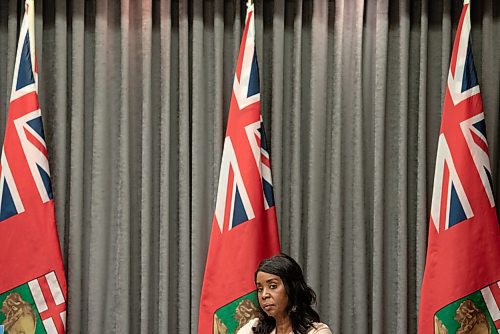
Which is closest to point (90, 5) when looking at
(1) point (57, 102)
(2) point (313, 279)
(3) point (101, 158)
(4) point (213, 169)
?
(1) point (57, 102)

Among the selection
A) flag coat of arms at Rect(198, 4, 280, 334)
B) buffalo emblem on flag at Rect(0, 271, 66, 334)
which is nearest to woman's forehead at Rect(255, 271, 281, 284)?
flag coat of arms at Rect(198, 4, 280, 334)

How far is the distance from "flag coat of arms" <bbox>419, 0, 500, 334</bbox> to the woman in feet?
Answer: 3.66

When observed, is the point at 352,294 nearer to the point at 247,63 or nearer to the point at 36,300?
the point at 247,63

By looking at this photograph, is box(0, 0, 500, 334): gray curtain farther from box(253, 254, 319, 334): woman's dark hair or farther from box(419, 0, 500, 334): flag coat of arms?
box(253, 254, 319, 334): woman's dark hair

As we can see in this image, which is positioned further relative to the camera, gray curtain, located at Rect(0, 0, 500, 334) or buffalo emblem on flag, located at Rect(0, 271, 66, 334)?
gray curtain, located at Rect(0, 0, 500, 334)

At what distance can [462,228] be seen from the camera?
14.7 feet

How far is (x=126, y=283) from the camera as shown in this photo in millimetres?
4953

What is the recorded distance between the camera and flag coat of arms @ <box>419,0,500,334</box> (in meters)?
4.48

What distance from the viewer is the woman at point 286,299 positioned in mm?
3605

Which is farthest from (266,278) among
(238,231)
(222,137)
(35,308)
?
(35,308)

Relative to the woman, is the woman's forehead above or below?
above

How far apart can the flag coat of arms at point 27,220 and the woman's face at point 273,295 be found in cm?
160

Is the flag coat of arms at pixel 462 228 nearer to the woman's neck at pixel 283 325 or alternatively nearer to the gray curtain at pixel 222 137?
the gray curtain at pixel 222 137

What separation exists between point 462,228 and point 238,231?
3.95 feet
